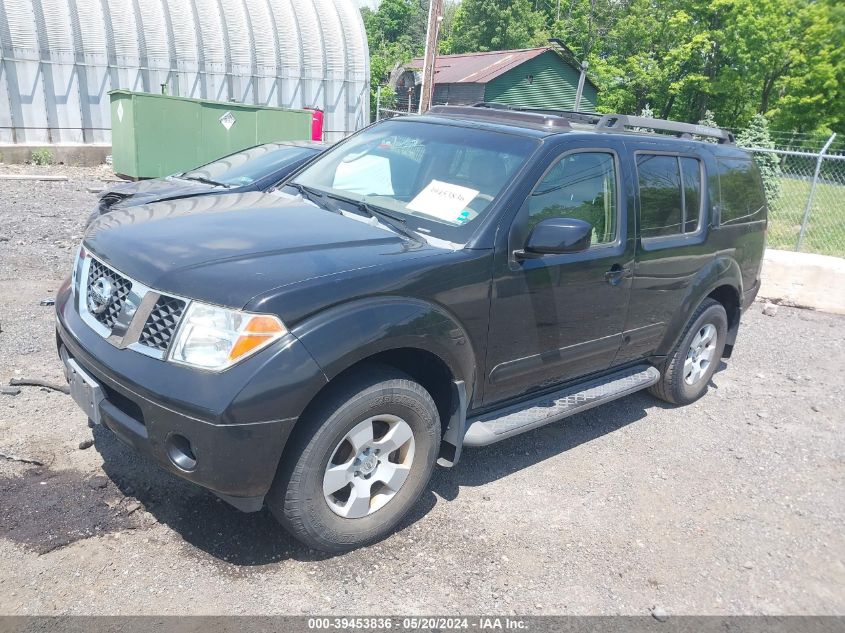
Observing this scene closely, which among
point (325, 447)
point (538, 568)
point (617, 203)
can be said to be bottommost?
point (538, 568)

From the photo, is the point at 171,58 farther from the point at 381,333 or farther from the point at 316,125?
the point at 381,333

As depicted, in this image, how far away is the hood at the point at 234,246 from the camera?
275cm

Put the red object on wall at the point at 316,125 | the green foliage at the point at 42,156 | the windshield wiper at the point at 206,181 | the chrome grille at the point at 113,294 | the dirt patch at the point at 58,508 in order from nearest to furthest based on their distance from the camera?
the chrome grille at the point at 113,294 < the dirt patch at the point at 58,508 < the windshield wiper at the point at 206,181 < the green foliage at the point at 42,156 < the red object on wall at the point at 316,125

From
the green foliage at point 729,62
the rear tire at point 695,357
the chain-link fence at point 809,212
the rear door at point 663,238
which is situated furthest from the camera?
the green foliage at point 729,62

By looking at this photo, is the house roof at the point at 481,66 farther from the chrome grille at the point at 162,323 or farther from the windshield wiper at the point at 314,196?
the chrome grille at the point at 162,323

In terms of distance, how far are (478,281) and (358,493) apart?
115 cm

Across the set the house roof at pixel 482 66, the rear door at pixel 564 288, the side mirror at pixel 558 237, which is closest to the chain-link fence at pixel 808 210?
the rear door at pixel 564 288

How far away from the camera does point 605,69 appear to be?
41156 millimetres

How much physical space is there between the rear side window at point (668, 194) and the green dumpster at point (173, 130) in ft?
40.5

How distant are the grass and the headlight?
1152 cm

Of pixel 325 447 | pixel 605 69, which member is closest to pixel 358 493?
pixel 325 447

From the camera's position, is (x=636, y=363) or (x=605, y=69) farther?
(x=605, y=69)

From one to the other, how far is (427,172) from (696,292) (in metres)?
2.25

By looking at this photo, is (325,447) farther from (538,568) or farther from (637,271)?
(637,271)
